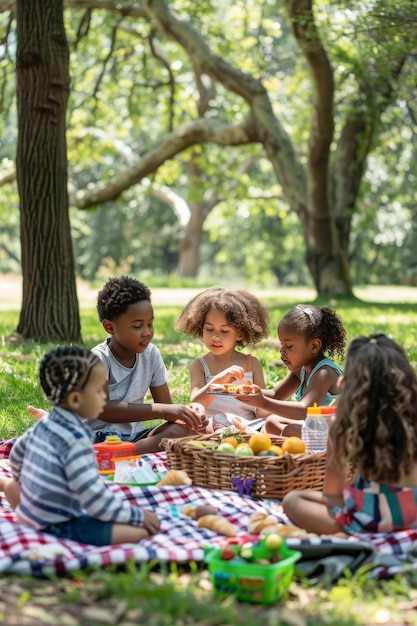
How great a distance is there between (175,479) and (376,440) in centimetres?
120

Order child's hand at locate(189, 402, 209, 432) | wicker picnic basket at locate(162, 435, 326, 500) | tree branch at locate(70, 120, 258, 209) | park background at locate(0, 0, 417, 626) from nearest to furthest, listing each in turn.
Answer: park background at locate(0, 0, 417, 626) → wicker picnic basket at locate(162, 435, 326, 500) → child's hand at locate(189, 402, 209, 432) → tree branch at locate(70, 120, 258, 209)

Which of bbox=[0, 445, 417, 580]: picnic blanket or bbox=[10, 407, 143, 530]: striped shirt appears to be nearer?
bbox=[0, 445, 417, 580]: picnic blanket

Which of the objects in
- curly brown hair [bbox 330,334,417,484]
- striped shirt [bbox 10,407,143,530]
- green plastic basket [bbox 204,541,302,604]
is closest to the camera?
green plastic basket [bbox 204,541,302,604]

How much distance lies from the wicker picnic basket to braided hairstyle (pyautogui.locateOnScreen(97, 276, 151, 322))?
1.13m

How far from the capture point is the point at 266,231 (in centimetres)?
4153

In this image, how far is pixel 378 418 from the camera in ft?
12.0

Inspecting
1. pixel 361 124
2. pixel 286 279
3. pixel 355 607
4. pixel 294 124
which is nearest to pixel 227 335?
pixel 355 607

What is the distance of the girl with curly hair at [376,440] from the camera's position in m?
3.64

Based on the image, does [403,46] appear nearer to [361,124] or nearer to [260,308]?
[260,308]

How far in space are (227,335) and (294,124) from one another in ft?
66.8

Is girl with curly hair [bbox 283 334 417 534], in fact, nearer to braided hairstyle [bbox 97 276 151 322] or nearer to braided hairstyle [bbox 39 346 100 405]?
braided hairstyle [bbox 39 346 100 405]

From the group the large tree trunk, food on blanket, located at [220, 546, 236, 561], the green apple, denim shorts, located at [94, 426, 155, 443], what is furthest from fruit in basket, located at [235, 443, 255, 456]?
the large tree trunk

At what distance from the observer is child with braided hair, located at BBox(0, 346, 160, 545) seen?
3.54m

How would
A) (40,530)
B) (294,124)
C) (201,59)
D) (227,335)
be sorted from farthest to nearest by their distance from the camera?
1. (294,124)
2. (201,59)
3. (227,335)
4. (40,530)
